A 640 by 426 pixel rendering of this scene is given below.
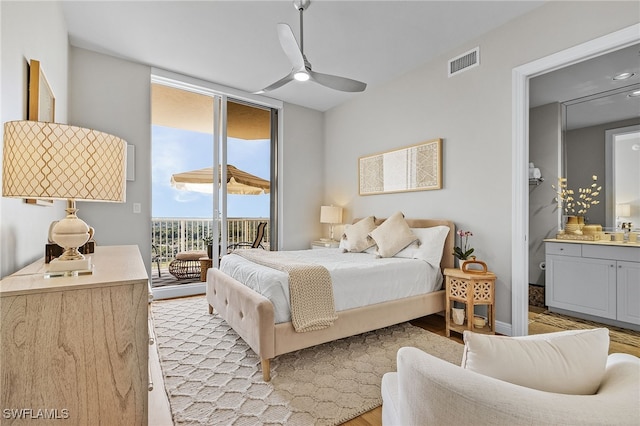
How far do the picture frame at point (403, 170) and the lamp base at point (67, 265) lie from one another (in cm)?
→ 321

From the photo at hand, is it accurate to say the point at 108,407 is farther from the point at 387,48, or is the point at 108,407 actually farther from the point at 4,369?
the point at 387,48

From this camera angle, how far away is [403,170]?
3.86 m

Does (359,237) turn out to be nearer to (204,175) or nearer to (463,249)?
(463,249)

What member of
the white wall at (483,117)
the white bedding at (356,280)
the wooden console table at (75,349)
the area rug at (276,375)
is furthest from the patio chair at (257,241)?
the wooden console table at (75,349)

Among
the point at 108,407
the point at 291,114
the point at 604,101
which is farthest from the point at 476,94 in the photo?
the point at 108,407

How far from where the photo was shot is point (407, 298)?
2.83 metres

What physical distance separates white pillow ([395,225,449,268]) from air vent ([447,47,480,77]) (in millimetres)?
1682

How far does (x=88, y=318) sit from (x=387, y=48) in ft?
11.5

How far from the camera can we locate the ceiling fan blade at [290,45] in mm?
2250

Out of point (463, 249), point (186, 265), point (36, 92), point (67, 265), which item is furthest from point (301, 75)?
point (186, 265)

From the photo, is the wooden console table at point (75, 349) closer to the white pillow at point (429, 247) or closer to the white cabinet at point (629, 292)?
the white pillow at point (429, 247)

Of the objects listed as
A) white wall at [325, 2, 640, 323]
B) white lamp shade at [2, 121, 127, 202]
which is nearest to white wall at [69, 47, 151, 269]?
white lamp shade at [2, 121, 127, 202]

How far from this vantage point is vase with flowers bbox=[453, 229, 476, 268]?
2895 millimetres

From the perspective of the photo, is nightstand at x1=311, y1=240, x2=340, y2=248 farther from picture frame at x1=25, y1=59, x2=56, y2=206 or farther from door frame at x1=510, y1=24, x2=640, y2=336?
picture frame at x1=25, y1=59, x2=56, y2=206
